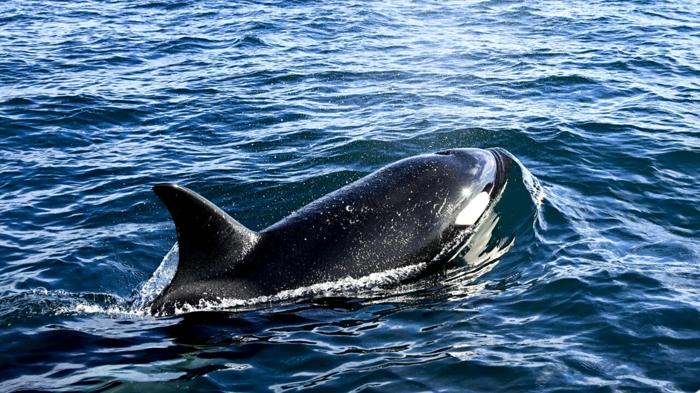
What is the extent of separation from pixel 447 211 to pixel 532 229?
1.87m

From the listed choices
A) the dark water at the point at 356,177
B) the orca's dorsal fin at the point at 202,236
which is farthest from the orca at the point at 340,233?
the dark water at the point at 356,177

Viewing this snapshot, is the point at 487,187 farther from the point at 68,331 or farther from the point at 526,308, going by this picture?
the point at 68,331

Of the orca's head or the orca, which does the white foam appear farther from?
the orca's head

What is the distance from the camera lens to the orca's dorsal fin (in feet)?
29.6

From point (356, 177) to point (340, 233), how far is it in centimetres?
454

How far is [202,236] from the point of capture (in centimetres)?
938

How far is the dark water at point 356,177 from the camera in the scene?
889cm

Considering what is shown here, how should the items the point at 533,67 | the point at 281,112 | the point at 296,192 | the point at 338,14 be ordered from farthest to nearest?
the point at 338,14 < the point at 533,67 < the point at 281,112 < the point at 296,192

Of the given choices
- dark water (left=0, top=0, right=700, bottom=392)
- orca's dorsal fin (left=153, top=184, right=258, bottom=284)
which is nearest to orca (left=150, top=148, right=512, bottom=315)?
orca's dorsal fin (left=153, top=184, right=258, bottom=284)

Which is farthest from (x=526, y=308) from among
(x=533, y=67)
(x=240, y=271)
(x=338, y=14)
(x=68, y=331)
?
(x=338, y=14)

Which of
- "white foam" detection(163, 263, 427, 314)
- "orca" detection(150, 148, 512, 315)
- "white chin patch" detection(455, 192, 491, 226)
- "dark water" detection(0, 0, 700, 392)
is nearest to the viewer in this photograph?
"dark water" detection(0, 0, 700, 392)

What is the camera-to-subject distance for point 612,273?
1102 cm

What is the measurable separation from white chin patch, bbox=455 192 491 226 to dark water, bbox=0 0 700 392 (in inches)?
14.4

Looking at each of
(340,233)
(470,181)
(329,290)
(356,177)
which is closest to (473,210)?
(470,181)
